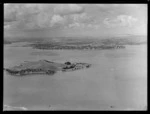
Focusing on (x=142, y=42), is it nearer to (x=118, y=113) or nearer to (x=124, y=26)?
(x=124, y=26)

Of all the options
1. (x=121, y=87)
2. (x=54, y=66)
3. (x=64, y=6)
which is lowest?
(x=121, y=87)

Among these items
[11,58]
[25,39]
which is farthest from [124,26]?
[11,58]

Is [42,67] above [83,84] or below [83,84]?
above
